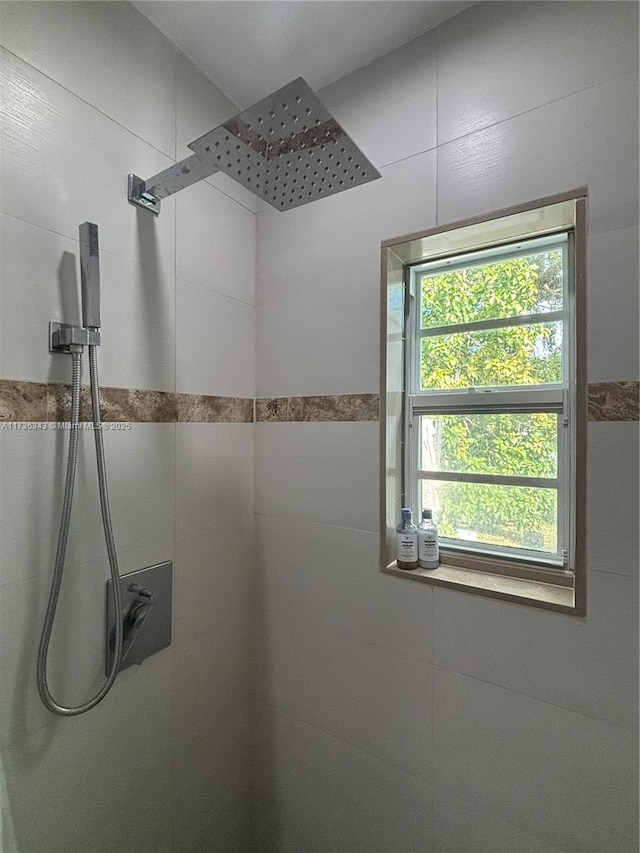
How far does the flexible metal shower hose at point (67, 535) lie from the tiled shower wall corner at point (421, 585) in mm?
608

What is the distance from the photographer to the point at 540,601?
1.05m

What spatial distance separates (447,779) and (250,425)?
1.22m

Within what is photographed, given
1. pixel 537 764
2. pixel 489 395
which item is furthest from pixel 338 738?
pixel 489 395

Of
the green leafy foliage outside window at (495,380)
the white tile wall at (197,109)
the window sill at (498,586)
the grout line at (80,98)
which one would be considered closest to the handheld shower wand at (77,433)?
the grout line at (80,98)

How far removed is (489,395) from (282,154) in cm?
87

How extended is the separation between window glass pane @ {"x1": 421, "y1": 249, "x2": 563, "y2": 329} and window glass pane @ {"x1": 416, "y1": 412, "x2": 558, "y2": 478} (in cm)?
32

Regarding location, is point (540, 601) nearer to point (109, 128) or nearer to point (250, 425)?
point (250, 425)

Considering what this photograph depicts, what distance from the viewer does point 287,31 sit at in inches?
48.1

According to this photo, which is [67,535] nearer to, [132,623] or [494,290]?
[132,623]

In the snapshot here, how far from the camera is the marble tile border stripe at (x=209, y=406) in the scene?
3.07 feet

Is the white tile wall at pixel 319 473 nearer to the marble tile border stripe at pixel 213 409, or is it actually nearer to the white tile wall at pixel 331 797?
the marble tile border stripe at pixel 213 409

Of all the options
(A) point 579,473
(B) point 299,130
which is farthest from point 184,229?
(A) point 579,473

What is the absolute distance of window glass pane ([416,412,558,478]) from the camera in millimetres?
1243

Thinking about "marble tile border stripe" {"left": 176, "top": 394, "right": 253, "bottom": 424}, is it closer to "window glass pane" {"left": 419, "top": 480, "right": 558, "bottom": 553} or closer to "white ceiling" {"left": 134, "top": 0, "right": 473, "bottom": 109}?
"window glass pane" {"left": 419, "top": 480, "right": 558, "bottom": 553}
